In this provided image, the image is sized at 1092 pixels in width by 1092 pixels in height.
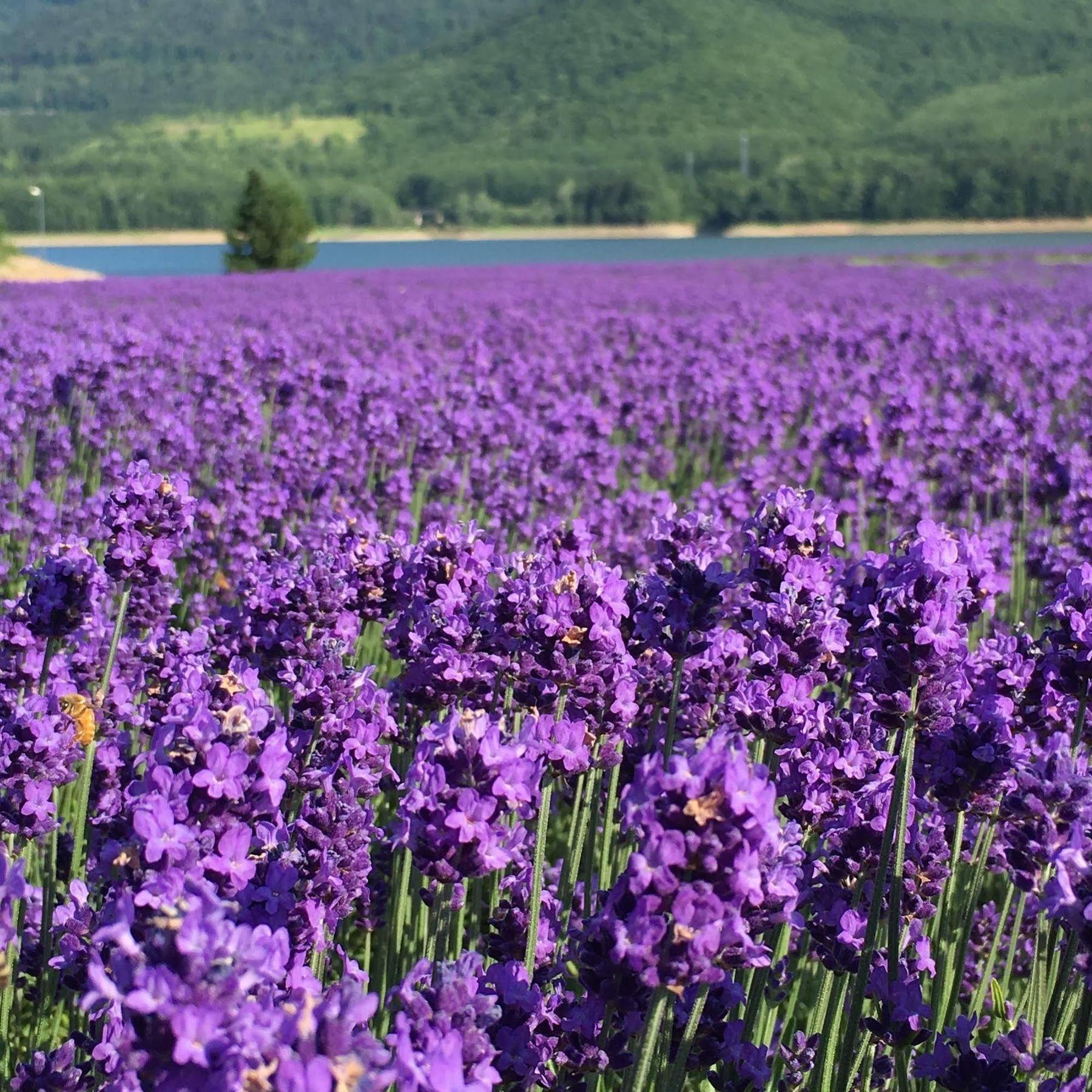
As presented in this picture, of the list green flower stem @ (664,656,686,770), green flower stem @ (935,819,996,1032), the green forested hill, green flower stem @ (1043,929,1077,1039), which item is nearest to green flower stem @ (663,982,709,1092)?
green flower stem @ (1043,929,1077,1039)

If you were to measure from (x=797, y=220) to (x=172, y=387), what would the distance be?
258 feet

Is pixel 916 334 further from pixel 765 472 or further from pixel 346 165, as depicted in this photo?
pixel 346 165

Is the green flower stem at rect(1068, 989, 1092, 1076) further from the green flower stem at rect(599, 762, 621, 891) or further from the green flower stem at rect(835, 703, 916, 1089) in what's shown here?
the green flower stem at rect(599, 762, 621, 891)

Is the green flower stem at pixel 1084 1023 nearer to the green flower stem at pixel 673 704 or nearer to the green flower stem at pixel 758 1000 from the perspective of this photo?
the green flower stem at pixel 758 1000

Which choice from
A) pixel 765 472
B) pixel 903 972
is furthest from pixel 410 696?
pixel 765 472

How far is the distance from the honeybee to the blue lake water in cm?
4033

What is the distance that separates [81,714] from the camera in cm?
263

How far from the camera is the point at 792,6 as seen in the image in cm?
17038

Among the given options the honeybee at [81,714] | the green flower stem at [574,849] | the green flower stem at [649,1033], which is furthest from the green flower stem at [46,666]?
Answer: the green flower stem at [649,1033]

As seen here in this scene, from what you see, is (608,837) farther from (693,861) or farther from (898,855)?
(693,861)

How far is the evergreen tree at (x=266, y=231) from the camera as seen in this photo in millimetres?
33188

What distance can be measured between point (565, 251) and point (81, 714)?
208 feet

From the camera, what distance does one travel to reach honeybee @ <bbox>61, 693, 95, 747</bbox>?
2.59 m

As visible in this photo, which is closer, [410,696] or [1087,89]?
[410,696]
